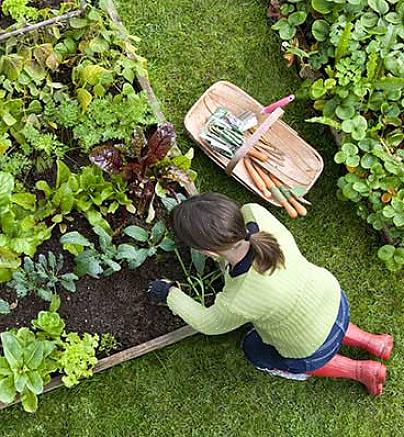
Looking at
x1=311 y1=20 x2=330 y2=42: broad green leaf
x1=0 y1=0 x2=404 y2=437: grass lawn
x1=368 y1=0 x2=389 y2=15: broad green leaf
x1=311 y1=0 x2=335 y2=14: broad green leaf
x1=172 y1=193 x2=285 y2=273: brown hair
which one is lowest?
x1=0 y1=0 x2=404 y2=437: grass lawn

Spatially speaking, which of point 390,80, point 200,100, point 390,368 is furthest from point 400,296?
point 200,100

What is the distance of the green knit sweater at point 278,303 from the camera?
10.1ft

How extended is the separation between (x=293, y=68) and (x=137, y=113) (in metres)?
1.01

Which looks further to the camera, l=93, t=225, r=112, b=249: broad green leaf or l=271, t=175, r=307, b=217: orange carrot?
l=271, t=175, r=307, b=217: orange carrot

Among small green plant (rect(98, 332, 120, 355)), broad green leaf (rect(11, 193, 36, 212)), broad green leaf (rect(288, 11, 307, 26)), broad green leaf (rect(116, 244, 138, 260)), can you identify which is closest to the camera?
broad green leaf (rect(11, 193, 36, 212))

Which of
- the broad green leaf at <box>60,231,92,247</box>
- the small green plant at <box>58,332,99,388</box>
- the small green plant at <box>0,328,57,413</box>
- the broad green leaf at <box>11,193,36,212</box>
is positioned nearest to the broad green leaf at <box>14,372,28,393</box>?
the small green plant at <box>0,328,57,413</box>

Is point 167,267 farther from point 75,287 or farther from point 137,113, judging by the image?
point 137,113

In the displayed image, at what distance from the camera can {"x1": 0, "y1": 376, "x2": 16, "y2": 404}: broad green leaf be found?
10.5 ft

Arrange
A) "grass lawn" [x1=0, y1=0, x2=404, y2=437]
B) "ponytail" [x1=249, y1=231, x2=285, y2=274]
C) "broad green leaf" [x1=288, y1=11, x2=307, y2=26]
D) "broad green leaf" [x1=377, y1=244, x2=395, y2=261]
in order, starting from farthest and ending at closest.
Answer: "broad green leaf" [x1=288, y1=11, x2=307, y2=26]
"broad green leaf" [x1=377, y1=244, x2=395, y2=261]
"grass lawn" [x1=0, y1=0, x2=404, y2=437]
"ponytail" [x1=249, y1=231, x2=285, y2=274]

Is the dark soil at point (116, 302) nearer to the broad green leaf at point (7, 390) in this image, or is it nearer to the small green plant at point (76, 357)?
the small green plant at point (76, 357)

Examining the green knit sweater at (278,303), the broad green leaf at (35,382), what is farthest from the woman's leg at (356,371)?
the broad green leaf at (35,382)

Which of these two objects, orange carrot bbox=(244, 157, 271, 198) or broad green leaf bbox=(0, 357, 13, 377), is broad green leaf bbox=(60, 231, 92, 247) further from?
orange carrot bbox=(244, 157, 271, 198)

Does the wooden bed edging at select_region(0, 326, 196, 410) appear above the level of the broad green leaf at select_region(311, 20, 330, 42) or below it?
below

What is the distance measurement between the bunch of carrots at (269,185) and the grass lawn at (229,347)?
0.30 ft
